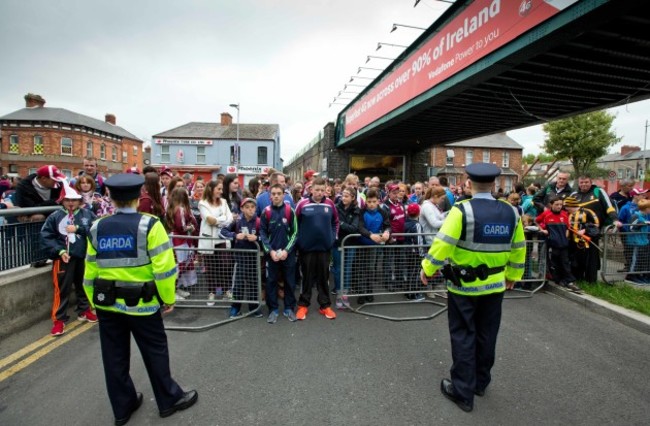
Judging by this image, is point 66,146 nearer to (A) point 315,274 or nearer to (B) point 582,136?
(A) point 315,274

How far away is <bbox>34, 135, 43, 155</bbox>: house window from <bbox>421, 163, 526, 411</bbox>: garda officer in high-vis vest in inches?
1766

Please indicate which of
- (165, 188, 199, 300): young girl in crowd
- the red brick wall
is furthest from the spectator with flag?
the red brick wall

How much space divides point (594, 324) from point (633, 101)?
617 centimetres

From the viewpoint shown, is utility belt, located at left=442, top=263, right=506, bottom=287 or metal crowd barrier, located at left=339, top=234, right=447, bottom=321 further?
metal crowd barrier, located at left=339, top=234, right=447, bottom=321

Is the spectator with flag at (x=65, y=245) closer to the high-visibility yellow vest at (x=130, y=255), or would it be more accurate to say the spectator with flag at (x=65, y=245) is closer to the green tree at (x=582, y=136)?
the high-visibility yellow vest at (x=130, y=255)

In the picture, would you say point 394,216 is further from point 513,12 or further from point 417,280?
point 513,12

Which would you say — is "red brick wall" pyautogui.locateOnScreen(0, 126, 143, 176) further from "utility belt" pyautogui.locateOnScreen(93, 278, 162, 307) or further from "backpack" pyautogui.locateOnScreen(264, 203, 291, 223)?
"utility belt" pyautogui.locateOnScreen(93, 278, 162, 307)

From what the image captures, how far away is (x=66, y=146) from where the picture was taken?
35.6 m

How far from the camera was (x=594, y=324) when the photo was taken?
4473 mm

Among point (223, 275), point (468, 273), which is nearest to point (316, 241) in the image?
point (223, 275)

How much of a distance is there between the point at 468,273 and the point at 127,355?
2828mm

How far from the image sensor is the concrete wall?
12.6ft

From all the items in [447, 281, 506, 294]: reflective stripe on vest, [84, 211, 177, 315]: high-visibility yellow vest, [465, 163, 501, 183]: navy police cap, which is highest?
[465, 163, 501, 183]: navy police cap

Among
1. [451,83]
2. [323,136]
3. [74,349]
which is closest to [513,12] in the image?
[451,83]
